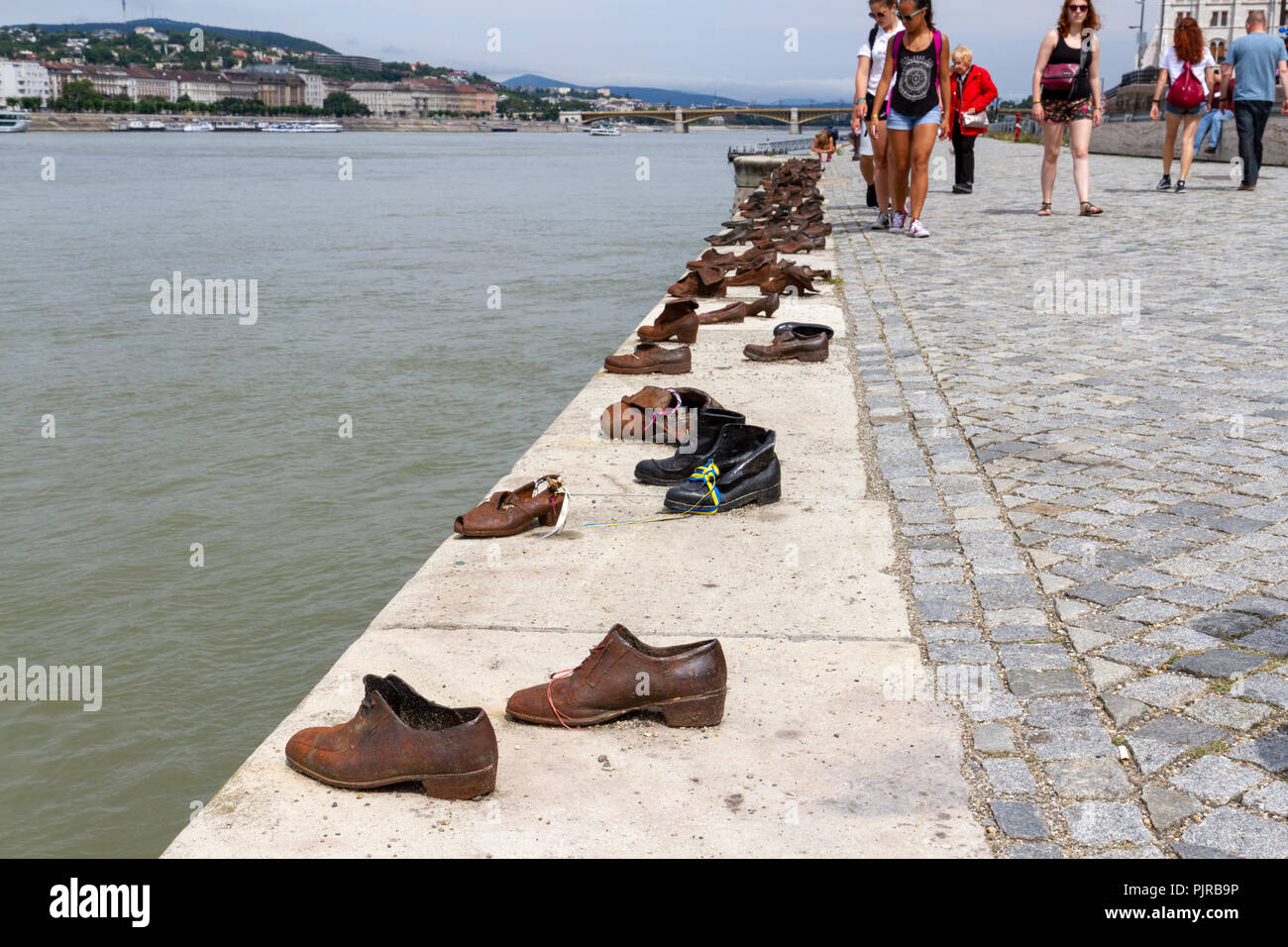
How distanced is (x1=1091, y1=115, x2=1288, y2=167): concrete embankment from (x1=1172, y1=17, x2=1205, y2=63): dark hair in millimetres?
4470

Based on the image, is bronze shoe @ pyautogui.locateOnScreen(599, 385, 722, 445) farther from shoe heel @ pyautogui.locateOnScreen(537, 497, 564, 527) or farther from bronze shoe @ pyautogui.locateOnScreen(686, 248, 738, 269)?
bronze shoe @ pyautogui.locateOnScreen(686, 248, 738, 269)

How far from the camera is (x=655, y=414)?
5855 millimetres

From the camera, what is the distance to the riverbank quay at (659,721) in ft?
8.88

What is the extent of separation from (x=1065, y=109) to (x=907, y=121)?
2442 mm

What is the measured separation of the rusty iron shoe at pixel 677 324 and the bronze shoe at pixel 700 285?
6.25 feet

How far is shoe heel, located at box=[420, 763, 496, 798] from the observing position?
282cm

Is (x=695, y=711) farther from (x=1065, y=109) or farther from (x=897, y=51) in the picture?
(x=1065, y=109)

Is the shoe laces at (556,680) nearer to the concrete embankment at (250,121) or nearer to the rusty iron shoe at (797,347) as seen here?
the rusty iron shoe at (797,347)

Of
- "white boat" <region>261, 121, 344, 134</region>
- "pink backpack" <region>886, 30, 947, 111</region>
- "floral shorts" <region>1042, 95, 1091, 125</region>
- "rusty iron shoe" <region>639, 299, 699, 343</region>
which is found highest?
"white boat" <region>261, 121, 344, 134</region>

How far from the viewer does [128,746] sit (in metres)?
4.39

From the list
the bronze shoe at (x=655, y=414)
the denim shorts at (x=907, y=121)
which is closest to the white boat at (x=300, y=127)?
the denim shorts at (x=907, y=121)

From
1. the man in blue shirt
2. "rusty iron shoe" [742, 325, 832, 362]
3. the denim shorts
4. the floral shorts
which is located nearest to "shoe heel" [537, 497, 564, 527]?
"rusty iron shoe" [742, 325, 832, 362]

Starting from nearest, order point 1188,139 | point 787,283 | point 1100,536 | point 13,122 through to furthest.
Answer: point 1100,536 → point 787,283 → point 1188,139 → point 13,122

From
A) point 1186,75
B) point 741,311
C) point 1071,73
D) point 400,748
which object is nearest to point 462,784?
point 400,748
